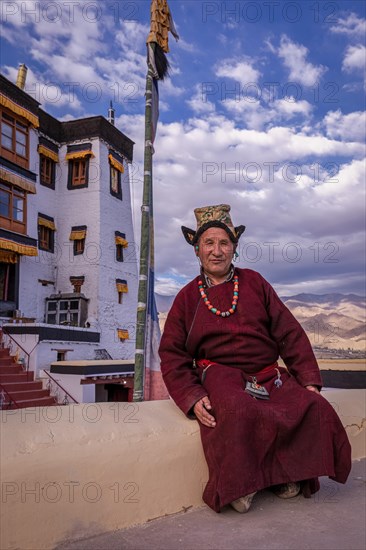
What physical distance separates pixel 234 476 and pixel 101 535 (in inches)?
23.7

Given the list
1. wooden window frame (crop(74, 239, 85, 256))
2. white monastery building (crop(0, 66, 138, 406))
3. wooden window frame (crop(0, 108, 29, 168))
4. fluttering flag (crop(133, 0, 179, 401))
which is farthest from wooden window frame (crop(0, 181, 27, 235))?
fluttering flag (crop(133, 0, 179, 401))

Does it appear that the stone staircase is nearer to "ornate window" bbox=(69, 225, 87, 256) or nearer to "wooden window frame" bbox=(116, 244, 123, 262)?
"ornate window" bbox=(69, 225, 87, 256)

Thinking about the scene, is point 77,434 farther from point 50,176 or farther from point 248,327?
point 50,176

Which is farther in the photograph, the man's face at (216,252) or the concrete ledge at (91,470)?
the man's face at (216,252)

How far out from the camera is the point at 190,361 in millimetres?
2486

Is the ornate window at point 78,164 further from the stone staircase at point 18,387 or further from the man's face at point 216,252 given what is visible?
the man's face at point 216,252

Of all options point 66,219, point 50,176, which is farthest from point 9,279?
point 50,176

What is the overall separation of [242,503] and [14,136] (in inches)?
687

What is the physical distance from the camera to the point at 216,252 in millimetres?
2678

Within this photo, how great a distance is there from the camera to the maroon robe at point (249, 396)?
1.99 m

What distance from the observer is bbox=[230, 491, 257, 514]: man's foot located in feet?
6.55

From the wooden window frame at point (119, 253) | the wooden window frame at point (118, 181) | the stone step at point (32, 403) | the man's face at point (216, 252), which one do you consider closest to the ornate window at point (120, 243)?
the wooden window frame at point (119, 253)

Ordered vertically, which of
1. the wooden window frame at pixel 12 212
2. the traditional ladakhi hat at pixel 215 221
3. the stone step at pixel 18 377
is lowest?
the stone step at pixel 18 377

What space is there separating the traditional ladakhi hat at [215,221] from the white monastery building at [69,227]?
45.4ft
